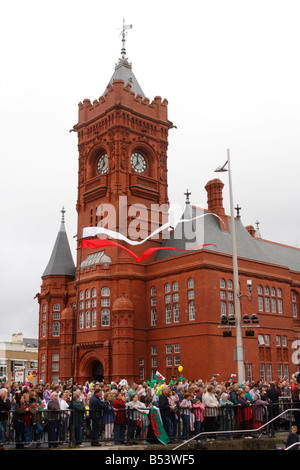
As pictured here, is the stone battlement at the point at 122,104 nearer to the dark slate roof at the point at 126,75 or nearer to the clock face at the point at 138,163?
the dark slate roof at the point at 126,75

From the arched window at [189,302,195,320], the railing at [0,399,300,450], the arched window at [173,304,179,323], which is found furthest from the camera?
the arched window at [173,304,179,323]

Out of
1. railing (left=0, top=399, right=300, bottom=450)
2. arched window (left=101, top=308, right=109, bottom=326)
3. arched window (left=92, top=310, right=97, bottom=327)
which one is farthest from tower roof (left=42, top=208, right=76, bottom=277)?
railing (left=0, top=399, right=300, bottom=450)

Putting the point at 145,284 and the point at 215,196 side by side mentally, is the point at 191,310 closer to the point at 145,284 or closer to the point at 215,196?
the point at 145,284

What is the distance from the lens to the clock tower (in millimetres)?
48188

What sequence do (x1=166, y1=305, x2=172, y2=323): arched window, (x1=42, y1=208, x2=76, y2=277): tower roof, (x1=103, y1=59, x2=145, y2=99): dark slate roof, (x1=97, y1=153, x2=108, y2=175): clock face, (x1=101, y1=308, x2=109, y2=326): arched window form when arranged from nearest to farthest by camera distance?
(x1=166, y1=305, x2=172, y2=323): arched window, (x1=101, y1=308, x2=109, y2=326): arched window, (x1=97, y1=153, x2=108, y2=175): clock face, (x1=42, y1=208, x2=76, y2=277): tower roof, (x1=103, y1=59, x2=145, y2=99): dark slate roof

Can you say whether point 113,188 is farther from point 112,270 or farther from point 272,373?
point 272,373

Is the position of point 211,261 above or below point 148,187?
below

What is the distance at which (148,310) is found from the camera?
45.5 meters

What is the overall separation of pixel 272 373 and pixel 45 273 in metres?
24.6

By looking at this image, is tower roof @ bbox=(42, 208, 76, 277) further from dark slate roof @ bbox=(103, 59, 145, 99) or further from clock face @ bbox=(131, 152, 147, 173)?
dark slate roof @ bbox=(103, 59, 145, 99)

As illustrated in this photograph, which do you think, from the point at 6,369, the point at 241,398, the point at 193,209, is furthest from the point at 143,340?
the point at 6,369

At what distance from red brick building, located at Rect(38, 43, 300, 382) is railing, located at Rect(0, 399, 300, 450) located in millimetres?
19945
